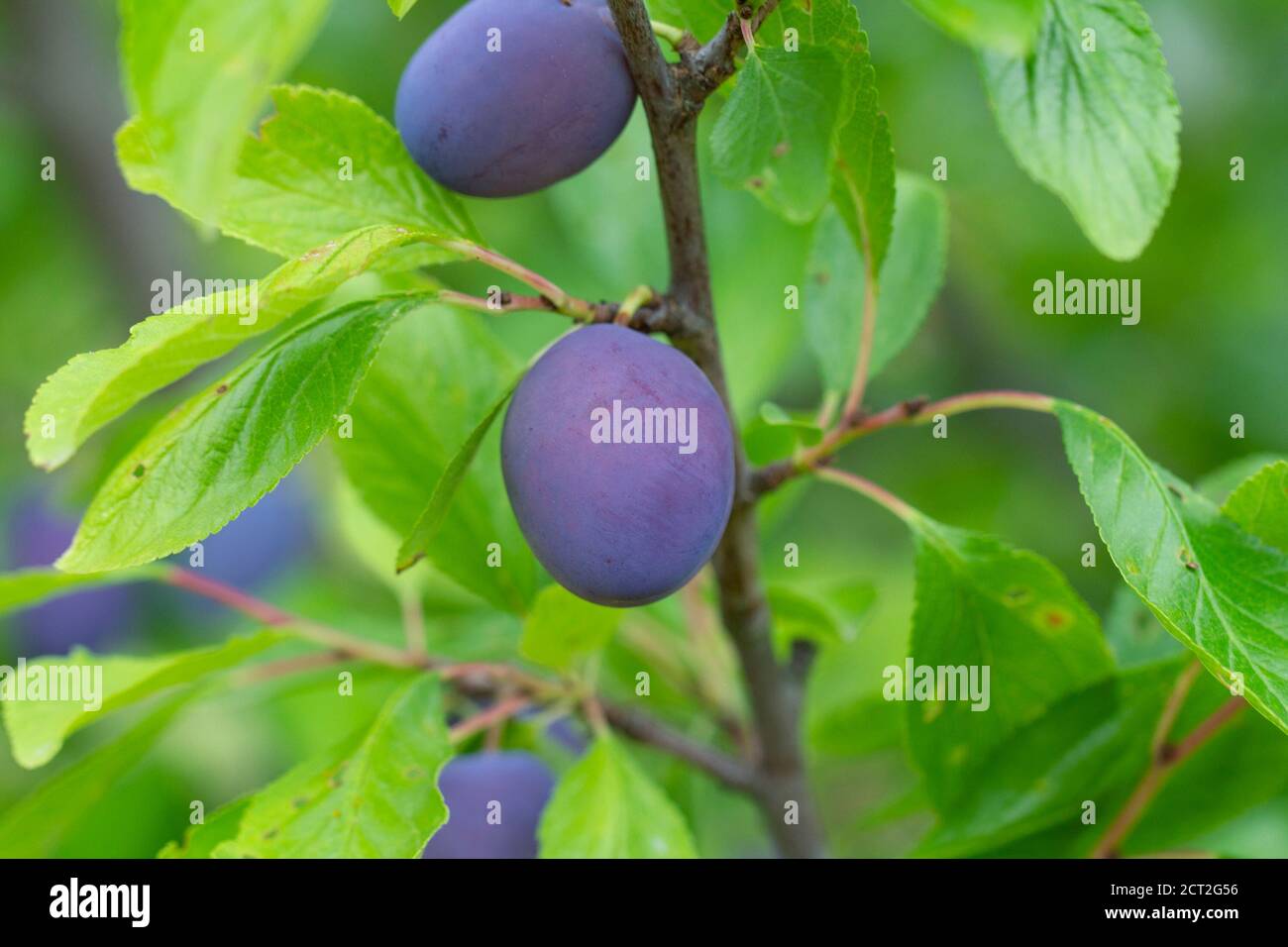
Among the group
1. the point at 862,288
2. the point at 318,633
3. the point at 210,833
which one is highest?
the point at 862,288

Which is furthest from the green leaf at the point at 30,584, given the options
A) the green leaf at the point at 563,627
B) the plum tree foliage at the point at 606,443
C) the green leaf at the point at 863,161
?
the green leaf at the point at 863,161

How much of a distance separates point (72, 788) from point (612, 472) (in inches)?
18.1

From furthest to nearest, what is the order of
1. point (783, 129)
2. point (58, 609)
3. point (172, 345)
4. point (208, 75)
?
1. point (58, 609)
2. point (783, 129)
3. point (172, 345)
4. point (208, 75)

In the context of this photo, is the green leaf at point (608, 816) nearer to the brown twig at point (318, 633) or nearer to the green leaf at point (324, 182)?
the brown twig at point (318, 633)

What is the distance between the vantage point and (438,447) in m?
0.80

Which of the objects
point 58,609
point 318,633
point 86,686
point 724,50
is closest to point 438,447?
point 318,633

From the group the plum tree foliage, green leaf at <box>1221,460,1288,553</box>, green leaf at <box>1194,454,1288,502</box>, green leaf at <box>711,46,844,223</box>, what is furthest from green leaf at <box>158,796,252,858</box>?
green leaf at <box>1194,454,1288,502</box>

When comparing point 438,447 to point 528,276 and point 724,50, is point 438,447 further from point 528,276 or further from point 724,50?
point 724,50

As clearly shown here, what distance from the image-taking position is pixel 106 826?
1227 mm

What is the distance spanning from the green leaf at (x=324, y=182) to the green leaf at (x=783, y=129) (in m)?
0.14

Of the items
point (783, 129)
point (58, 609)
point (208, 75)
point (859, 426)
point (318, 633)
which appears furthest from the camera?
point (58, 609)

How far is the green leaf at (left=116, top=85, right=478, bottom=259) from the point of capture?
632mm
